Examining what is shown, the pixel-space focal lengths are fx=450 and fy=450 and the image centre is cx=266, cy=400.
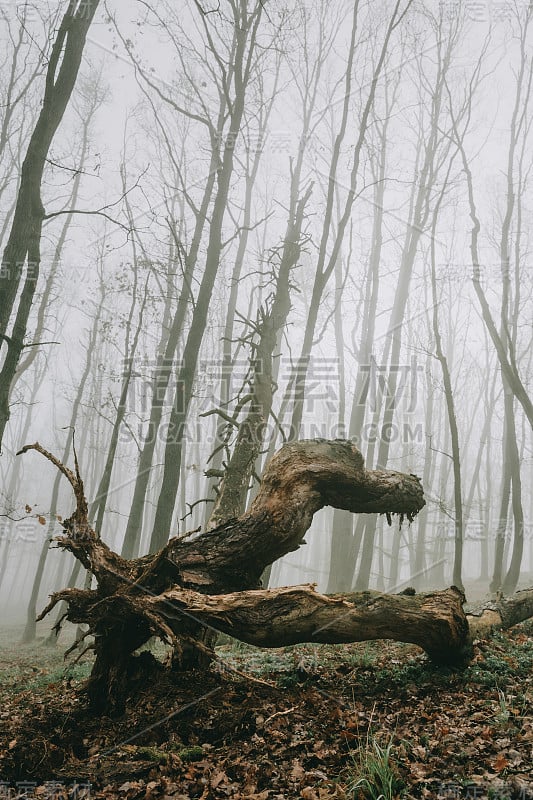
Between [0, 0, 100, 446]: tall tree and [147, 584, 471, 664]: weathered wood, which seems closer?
[147, 584, 471, 664]: weathered wood

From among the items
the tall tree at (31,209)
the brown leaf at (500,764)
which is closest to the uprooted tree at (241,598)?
the brown leaf at (500,764)

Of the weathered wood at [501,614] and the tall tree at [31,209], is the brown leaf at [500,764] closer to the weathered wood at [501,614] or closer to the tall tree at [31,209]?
A: the weathered wood at [501,614]

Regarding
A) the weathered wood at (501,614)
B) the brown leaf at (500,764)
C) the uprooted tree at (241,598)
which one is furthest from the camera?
the weathered wood at (501,614)

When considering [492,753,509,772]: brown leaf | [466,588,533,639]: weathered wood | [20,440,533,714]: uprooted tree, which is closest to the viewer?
[492,753,509,772]: brown leaf

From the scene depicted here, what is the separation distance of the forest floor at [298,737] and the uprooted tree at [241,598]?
14.3 inches

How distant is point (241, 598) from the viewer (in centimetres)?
427

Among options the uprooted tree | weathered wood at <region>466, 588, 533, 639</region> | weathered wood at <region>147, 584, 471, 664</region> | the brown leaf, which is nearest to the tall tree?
the uprooted tree

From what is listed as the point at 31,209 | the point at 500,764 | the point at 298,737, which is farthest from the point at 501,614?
the point at 31,209

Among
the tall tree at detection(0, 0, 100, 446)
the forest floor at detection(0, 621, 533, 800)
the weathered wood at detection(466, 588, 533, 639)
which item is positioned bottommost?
the forest floor at detection(0, 621, 533, 800)

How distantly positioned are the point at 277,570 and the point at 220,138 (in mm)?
25855

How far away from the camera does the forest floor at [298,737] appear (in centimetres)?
282

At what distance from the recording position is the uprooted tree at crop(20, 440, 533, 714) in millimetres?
4207

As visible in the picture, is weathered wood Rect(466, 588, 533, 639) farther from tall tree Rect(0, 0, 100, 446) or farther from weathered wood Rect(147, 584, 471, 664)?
tall tree Rect(0, 0, 100, 446)

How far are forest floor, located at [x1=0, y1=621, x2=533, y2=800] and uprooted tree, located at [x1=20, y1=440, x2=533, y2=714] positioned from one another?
14.3 inches
